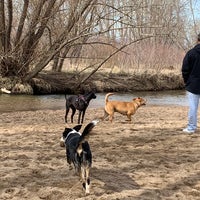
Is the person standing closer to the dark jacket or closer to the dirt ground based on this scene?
the dark jacket

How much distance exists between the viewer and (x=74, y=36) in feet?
72.8

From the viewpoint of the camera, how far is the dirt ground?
180 inches

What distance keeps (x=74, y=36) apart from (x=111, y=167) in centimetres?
1713

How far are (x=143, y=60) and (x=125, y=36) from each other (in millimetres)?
3266

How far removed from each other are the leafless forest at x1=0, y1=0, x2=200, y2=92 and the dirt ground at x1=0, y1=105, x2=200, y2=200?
36.7 ft

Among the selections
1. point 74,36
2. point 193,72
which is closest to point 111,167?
point 193,72

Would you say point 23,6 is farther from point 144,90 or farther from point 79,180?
point 79,180

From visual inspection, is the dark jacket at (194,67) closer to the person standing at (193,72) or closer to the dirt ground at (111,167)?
the person standing at (193,72)

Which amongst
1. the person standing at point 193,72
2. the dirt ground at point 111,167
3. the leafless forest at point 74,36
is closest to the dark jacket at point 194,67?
the person standing at point 193,72

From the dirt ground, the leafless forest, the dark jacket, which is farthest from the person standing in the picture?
the leafless forest

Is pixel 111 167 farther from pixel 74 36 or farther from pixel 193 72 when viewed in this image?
pixel 74 36

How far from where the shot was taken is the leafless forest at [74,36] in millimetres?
21391

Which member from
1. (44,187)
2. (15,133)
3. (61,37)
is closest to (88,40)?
(61,37)

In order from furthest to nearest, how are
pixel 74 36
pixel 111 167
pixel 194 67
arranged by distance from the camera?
1. pixel 74 36
2. pixel 194 67
3. pixel 111 167
